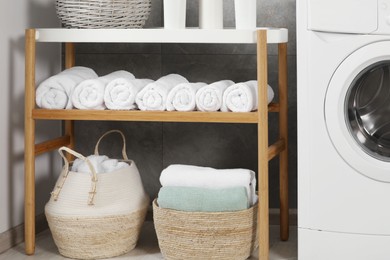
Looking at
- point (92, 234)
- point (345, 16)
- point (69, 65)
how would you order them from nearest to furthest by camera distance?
point (345, 16) < point (92, 234) < point (69, 65)

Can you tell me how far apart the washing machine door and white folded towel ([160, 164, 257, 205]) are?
0.34 metres

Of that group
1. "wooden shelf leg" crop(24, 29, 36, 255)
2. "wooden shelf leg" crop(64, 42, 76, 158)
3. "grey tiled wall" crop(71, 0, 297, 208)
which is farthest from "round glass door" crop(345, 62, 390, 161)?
"wooden shelf leg" crop(64, 42, 76, 158)

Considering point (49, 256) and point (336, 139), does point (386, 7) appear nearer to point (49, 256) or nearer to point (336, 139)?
point (336, 139)

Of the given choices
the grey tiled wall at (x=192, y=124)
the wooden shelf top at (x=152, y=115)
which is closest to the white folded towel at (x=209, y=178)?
the wooden shelf top at (x=152, y=115)

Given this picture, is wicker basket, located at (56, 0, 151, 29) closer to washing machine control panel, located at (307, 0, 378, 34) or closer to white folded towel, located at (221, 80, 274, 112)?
white folded towel, located at (221, 80, 274, 112)

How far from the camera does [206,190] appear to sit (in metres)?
2.62

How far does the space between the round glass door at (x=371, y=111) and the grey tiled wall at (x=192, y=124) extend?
63 cm

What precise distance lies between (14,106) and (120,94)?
464 millimetres

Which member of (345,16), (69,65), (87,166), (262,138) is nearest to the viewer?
(345,16)

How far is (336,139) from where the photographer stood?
252 cm

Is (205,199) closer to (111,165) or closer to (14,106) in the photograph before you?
(111,165)

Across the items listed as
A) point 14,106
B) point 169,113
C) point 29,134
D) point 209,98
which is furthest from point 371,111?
point 14,106

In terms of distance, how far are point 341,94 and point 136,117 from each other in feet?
2.35

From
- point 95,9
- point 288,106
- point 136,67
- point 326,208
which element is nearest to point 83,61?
point 136,67
